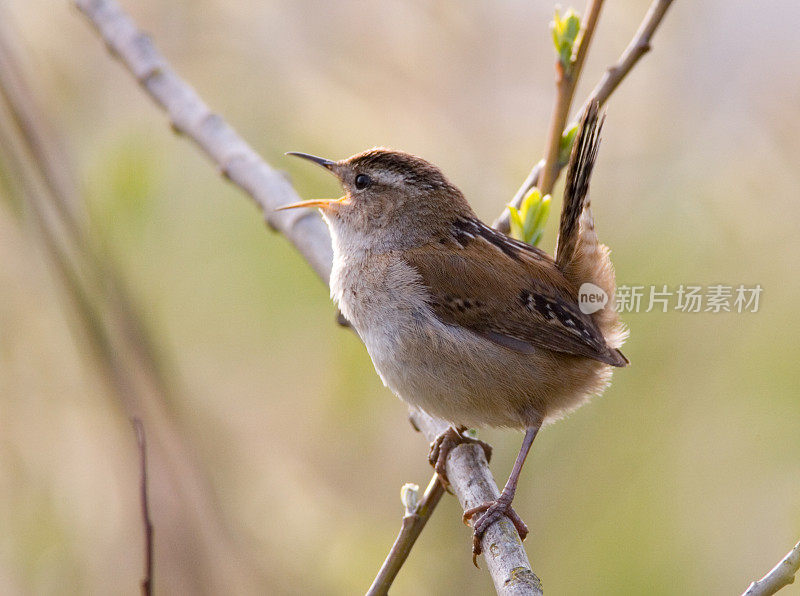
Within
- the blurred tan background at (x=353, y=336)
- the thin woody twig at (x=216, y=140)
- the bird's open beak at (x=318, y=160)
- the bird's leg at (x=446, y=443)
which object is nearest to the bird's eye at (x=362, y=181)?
the bird's open beak at (x=318, y=160)

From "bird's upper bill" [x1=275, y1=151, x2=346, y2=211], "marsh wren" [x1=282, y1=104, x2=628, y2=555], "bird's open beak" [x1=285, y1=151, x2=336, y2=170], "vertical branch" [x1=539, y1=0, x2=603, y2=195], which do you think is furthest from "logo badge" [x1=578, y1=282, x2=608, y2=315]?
"bird's open beak" [x1=285, y1=151, x2=336, y2=170]

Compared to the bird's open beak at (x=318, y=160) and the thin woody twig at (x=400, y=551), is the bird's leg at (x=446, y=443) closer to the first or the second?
the thin woody twig at (x=400, y=551)

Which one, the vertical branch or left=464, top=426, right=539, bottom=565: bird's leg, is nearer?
left=464, top=426, right=539, bottom=565: bird's leg

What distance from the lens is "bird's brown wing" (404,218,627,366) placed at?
2961 millimetres

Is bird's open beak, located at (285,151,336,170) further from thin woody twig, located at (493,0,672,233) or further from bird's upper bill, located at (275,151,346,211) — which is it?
thin woody twig, located at (493,0,672,233)

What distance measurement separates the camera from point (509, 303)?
2.98 m

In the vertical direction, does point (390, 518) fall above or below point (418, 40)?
below

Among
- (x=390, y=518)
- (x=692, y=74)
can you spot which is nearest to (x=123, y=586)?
(x=390, y=518)

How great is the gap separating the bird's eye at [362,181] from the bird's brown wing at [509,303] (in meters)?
0.44

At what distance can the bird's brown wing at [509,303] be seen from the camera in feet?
9.71

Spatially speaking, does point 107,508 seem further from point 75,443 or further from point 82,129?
point 82,129

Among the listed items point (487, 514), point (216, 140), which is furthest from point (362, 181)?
point (487, 514)

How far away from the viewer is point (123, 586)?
355 centimetres

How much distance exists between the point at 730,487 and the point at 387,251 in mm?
1838
